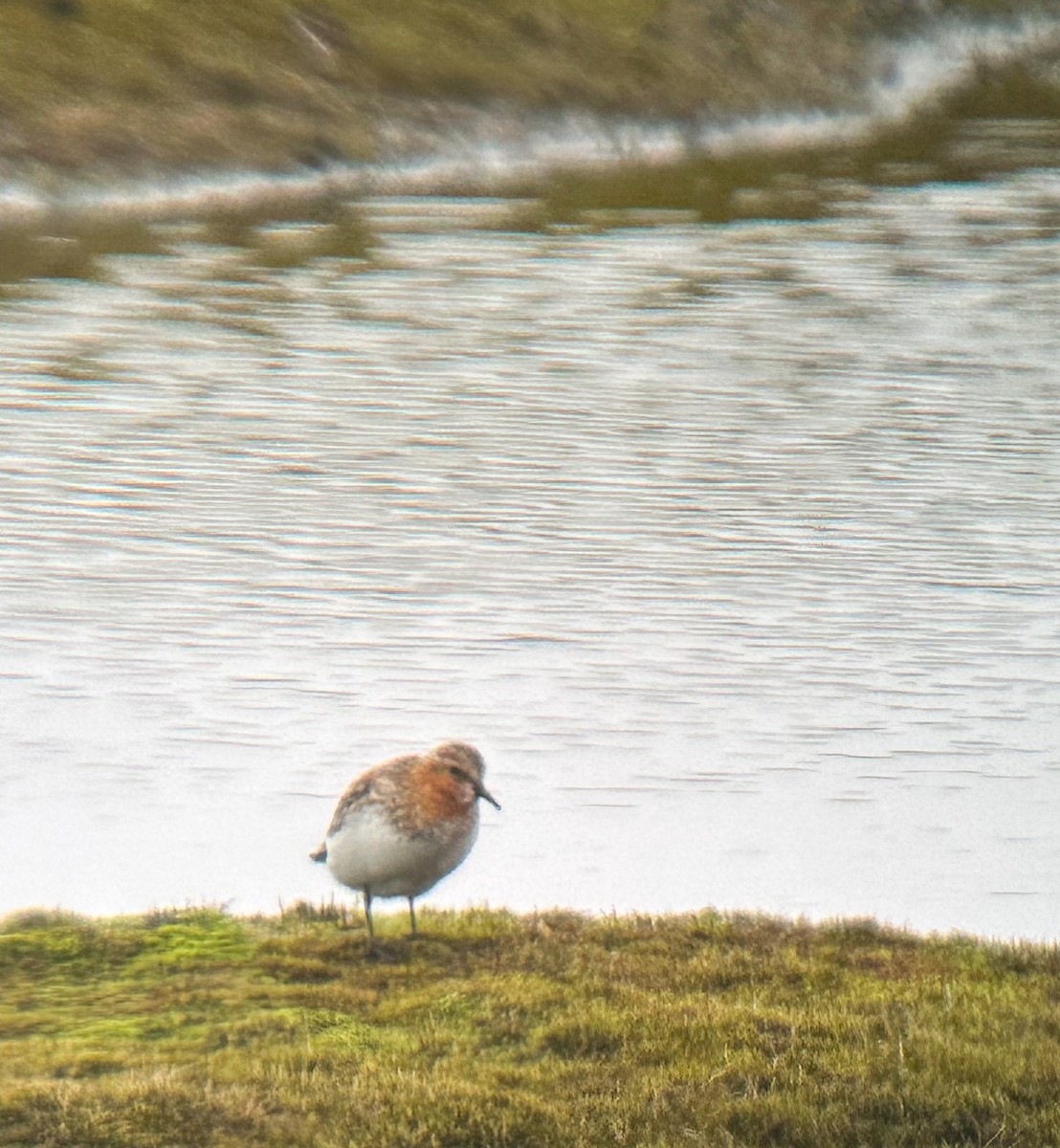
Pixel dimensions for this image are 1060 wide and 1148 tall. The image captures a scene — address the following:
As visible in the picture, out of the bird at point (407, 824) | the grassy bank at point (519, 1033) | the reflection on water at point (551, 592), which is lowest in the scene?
the reflection on water at point (551, 592)

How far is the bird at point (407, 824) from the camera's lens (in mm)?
12633

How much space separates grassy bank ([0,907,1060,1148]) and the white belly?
46 centimetres

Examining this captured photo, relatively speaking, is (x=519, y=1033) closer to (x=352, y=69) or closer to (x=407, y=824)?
(x=407, y=824)

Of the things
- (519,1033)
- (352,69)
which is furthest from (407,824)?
(352,69)

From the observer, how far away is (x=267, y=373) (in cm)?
4291

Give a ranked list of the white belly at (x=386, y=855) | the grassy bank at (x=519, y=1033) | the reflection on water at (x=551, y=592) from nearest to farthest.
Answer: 1. the grassy bank at (x=519, y=1033)
2. the white belly at (x=386, y=855)
3. the reflection on water at (x=551, y=592)

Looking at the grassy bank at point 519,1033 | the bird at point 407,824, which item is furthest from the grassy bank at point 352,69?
the grassy bank at point 519,1033

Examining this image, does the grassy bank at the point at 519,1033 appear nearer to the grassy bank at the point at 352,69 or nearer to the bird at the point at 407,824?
the bird at the point at 407,824

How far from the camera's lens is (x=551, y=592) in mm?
25250

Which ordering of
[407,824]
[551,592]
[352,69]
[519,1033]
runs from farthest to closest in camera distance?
[352,69] < [551,592] < [407,824] < [519,1033]

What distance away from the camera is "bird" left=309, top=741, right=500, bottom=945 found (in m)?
12.6

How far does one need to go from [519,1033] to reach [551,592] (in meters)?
14.1

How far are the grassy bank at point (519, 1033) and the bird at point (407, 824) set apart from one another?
1.72 ft

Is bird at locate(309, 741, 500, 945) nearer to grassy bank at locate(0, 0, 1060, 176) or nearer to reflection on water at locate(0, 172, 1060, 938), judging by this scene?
reflection on water at locate(0, 172, 1060, 938)
